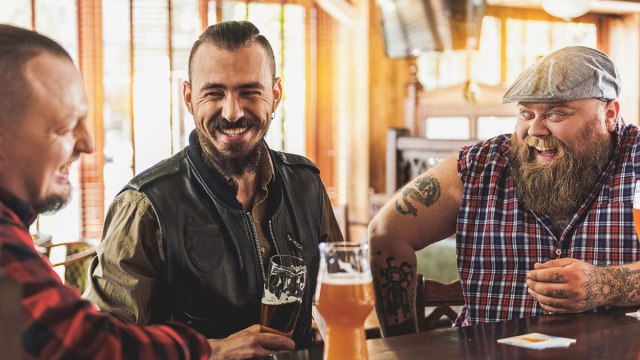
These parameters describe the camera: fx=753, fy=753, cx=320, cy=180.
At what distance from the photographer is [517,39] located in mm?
8844

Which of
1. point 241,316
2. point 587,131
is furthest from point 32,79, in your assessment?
point 587,131

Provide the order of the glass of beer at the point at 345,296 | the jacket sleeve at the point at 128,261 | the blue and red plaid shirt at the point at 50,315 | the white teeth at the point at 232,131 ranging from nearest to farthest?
the blue and red plaid shirt at the point at 50,315, the glass of beer at the point at 345,296, the jacket sleeve at the point at 128,261, the white teeth at the point at 232,131

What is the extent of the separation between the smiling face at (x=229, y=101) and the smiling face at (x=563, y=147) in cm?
83

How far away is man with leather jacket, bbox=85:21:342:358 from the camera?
1.80m

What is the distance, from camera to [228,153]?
1.95 meters

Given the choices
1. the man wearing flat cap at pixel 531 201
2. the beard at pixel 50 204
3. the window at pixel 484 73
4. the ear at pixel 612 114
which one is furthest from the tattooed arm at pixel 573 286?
the window at pixel 484 73

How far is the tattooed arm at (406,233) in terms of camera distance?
2.28 meters

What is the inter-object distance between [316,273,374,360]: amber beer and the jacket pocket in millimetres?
694

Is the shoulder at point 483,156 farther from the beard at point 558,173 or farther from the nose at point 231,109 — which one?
the nose at point 231,109

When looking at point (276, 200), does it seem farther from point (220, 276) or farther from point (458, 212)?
point (458, 212)

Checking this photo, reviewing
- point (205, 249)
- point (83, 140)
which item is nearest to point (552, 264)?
point (205, 249)

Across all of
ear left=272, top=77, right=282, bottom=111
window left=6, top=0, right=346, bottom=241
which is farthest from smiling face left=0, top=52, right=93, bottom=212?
window left=6, top=0, right=346, bottom=241

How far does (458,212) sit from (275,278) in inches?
42.2

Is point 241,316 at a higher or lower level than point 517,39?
lower
